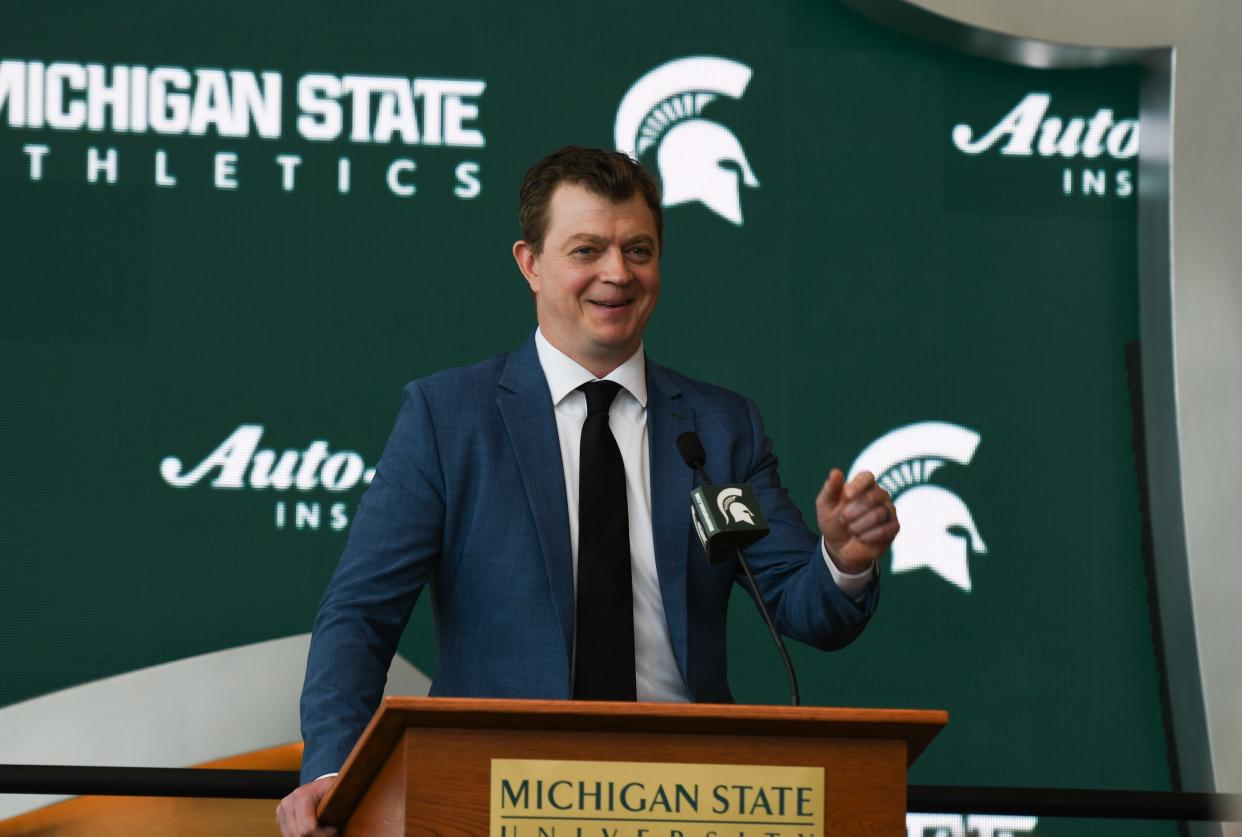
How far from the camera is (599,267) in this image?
2.18 m

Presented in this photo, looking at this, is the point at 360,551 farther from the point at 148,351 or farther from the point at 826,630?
the point at 148,351

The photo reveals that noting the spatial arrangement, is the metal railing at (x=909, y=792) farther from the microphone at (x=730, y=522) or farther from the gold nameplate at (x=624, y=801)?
the gold nameplate at (x=624, y=801)

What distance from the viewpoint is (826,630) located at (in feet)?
6.62

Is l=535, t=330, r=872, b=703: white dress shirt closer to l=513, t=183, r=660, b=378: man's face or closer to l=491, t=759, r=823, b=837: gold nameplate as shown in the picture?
l=513, t=183, r=660, b=378: man's face

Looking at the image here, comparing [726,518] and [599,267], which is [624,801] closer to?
[726,518]

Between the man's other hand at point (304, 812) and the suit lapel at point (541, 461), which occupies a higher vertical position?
the suit lapel at point (541, 461)

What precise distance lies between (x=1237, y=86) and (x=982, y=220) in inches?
29.1

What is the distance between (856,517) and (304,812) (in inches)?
27.7

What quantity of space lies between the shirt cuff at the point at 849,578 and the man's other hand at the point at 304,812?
2.21ft

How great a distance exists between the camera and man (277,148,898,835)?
201 centimetres

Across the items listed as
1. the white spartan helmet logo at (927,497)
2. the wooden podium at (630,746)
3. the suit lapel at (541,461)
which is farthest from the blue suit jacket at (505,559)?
the white spartan helmet logo at (927,497)

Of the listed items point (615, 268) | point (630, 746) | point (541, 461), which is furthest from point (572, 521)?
point (630, 746)

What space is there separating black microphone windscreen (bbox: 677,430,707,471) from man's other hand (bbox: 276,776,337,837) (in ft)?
1.95

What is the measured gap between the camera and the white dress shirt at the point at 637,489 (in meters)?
2.09
